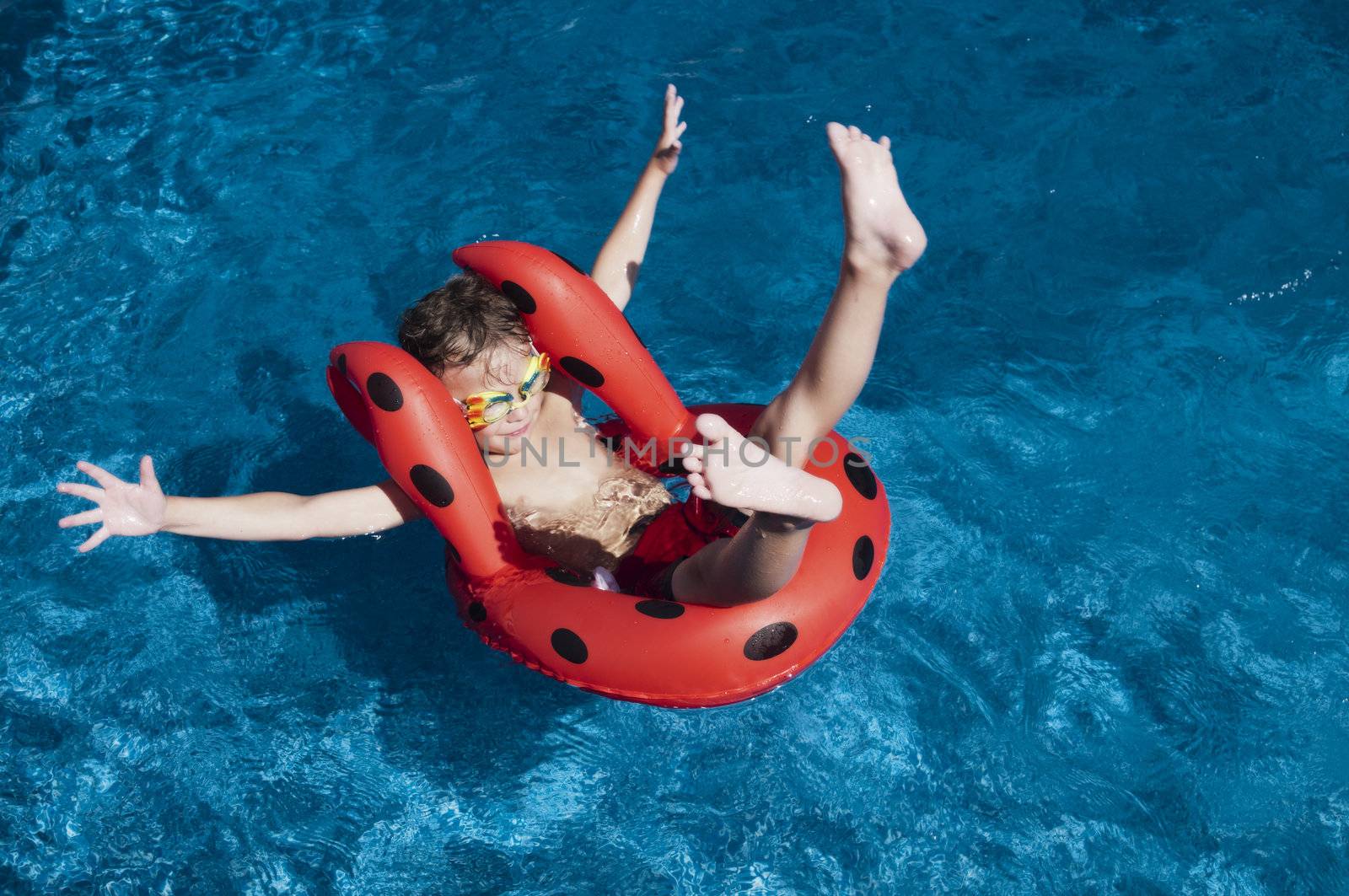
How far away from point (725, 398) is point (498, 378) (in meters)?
1.41

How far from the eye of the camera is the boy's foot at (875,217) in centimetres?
247

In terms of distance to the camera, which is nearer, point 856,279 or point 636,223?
point 856,279

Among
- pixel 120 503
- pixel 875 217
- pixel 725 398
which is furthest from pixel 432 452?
pixel 725 398

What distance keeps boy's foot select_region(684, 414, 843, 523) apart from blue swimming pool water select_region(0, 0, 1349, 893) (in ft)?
4.56

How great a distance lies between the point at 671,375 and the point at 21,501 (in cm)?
229

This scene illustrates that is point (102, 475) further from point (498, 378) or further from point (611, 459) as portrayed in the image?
point (611, 459)

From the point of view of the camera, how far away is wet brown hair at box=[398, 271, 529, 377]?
120 inches

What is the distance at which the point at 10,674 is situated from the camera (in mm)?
3695

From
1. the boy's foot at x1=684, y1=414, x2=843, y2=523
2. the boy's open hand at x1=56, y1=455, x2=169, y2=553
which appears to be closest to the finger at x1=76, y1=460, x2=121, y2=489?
the boy's open hand at x1=56, y1=455, x2=169, y2=553

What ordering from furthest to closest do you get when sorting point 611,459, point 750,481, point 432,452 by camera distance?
point 611,459, point 432,452, point 750,481

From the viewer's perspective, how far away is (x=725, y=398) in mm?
4324

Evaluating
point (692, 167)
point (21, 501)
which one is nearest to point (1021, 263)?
point (692, 167)

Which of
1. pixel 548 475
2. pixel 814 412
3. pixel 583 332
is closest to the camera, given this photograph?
pixel 814 412

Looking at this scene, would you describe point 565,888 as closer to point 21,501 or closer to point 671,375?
point 671,375
